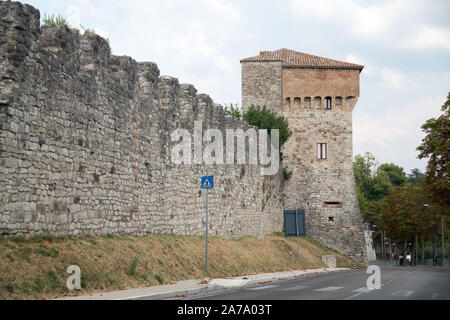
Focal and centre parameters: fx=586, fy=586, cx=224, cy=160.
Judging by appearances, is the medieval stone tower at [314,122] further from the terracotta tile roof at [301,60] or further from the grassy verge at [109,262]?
the grassy verge at [109,262]

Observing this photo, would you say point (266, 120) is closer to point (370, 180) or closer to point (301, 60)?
point (301, 60)

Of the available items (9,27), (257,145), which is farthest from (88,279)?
(257,145)

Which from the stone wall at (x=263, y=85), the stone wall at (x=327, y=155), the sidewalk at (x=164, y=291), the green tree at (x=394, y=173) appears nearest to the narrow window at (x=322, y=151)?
the stone wall at (x=327, y=155)

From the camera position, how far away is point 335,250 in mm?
44562

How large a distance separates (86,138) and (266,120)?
1145 inches

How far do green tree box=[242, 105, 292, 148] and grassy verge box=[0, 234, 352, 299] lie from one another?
19.1 meters

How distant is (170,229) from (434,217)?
4578 centimetres

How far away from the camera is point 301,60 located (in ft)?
155

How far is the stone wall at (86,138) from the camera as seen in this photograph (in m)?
12.2

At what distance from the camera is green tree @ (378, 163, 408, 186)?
110562 mm

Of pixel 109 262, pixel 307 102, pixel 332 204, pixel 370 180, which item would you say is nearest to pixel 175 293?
pixel 109 262

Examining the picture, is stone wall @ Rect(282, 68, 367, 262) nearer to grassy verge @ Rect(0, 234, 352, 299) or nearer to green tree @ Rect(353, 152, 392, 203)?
grassy verge @ Rect(0, 234, 352, 299)

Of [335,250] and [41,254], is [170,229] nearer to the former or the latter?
[41,254]

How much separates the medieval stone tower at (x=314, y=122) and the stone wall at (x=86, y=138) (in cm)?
2261
